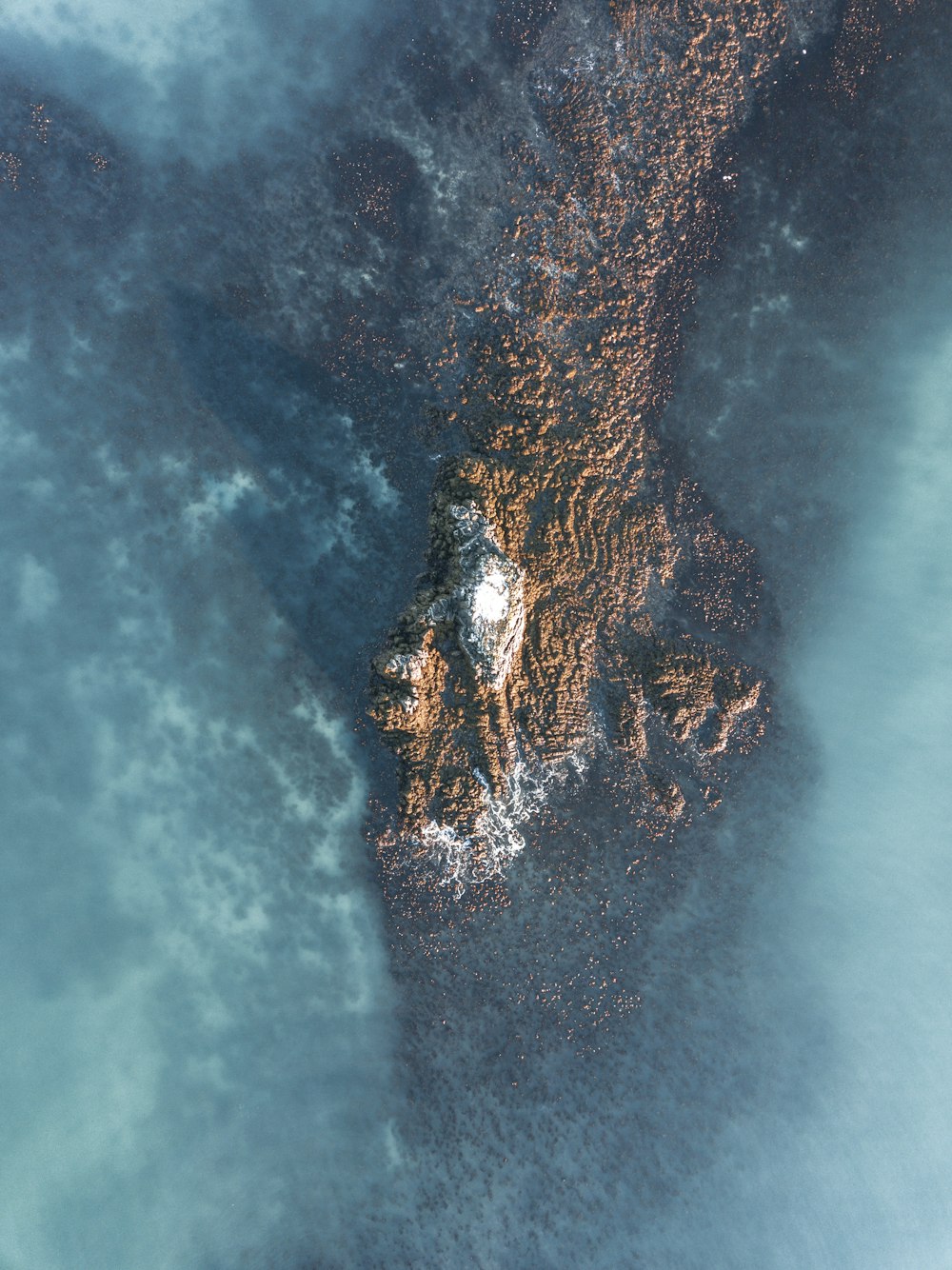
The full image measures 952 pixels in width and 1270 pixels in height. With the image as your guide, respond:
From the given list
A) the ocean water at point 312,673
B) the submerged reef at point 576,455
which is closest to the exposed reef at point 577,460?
the submerged reef at point 576,455

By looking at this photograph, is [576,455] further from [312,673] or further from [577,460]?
[312,673]

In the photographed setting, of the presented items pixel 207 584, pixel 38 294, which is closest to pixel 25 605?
pixel 207 584

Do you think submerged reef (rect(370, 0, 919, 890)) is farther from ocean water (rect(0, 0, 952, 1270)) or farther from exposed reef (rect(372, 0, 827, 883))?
ocean water (rect(0, 0, 952, 1270))

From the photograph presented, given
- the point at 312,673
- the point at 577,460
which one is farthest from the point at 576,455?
the point at 312,673

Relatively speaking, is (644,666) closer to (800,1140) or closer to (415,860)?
(415,860)

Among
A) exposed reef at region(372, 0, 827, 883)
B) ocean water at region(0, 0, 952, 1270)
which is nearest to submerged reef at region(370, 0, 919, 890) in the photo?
exposed reef at region(372, 0, 827, 883)

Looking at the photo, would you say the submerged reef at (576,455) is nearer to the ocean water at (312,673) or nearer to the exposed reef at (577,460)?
the exposed reef at (577,460)
